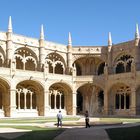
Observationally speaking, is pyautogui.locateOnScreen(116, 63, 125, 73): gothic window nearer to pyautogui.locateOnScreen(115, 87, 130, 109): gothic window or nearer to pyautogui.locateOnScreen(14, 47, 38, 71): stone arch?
pyautogui.locateOnScreen(115, 87, 130, 109): gothic window

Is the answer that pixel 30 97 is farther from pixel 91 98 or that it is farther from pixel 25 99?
pixel 91 98

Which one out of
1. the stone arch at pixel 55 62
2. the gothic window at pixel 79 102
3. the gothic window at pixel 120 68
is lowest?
the gothic window at pixel 79 102

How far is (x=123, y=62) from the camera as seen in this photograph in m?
54.0

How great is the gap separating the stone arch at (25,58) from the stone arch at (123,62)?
13181 millimetres

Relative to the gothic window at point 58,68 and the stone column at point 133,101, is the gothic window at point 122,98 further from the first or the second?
the gothic window at point 58,68

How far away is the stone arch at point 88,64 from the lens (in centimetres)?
5662

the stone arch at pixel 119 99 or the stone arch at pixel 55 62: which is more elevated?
the stone arch at pixel 55 62

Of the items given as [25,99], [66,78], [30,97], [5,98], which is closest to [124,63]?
[66,78]

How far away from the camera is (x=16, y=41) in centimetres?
4869

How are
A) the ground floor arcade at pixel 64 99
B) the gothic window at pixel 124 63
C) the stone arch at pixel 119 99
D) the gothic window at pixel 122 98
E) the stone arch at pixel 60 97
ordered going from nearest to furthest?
the ground floor arcade at pixel 64 99
the stone arch at pixel 119 99
the gothic window at pixel 122 98
the stone arch at pixel 60 97
the gothic window at pixel 124 63

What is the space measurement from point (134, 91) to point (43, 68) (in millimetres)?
13778

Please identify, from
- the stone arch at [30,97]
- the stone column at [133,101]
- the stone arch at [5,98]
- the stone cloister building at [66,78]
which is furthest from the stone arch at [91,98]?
the stone arch at [5,98]

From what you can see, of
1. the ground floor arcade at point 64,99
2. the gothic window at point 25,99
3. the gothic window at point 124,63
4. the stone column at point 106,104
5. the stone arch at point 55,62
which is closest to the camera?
the ground floor arcade at point 64,99

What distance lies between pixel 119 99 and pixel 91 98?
560 cm
